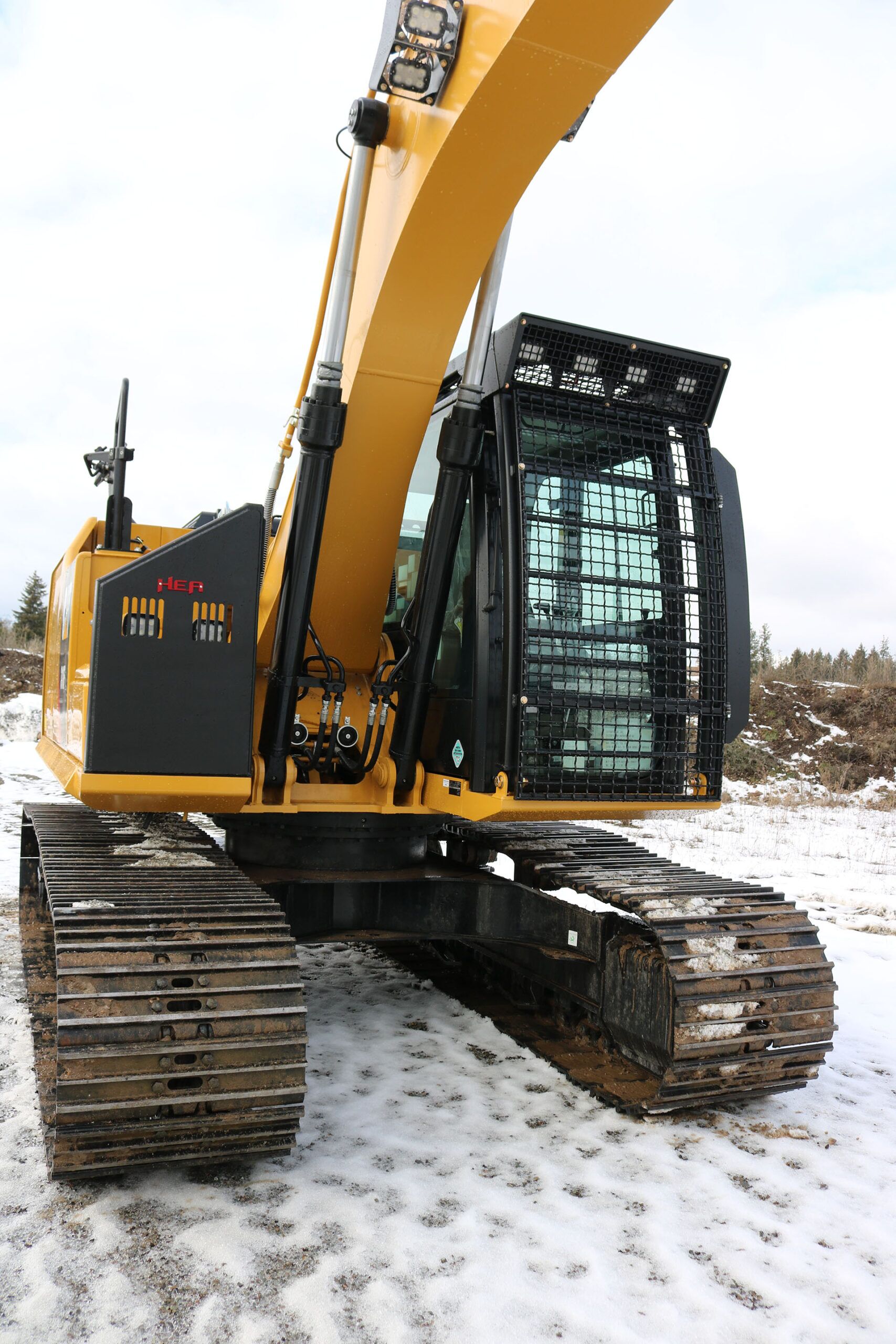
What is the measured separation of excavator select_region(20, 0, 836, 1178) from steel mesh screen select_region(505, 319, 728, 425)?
10 millimetres

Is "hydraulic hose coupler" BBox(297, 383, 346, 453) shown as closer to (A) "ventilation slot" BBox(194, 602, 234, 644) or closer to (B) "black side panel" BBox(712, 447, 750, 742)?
(A) "ventilation slot" BBox(194, 602, 234, 644)

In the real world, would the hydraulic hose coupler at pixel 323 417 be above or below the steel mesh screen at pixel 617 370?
below

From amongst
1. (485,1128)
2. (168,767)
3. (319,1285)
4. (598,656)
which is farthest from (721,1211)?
(168,767)

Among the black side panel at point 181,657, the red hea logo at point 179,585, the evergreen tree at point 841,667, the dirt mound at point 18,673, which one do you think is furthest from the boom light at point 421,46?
the evergreen tree at point 841,667

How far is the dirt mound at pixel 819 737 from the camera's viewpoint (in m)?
18.7

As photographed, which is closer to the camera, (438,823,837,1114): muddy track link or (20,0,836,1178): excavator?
(20,0,836,1178): excavator

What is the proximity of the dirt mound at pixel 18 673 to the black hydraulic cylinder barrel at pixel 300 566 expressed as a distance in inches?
678

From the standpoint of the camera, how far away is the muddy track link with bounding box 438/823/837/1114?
3707 mm

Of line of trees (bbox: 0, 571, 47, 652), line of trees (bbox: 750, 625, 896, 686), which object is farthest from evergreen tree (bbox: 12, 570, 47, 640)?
line of trees (bbox: 750, 625, 896, 686)

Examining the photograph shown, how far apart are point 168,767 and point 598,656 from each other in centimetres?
157

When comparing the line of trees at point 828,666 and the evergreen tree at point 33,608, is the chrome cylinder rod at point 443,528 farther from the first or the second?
the evergreen tree at point 33,608

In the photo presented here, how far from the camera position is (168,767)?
3572mm

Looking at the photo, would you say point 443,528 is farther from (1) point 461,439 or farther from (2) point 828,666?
(2) point 828,666

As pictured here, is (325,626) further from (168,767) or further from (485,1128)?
(485,1128)
